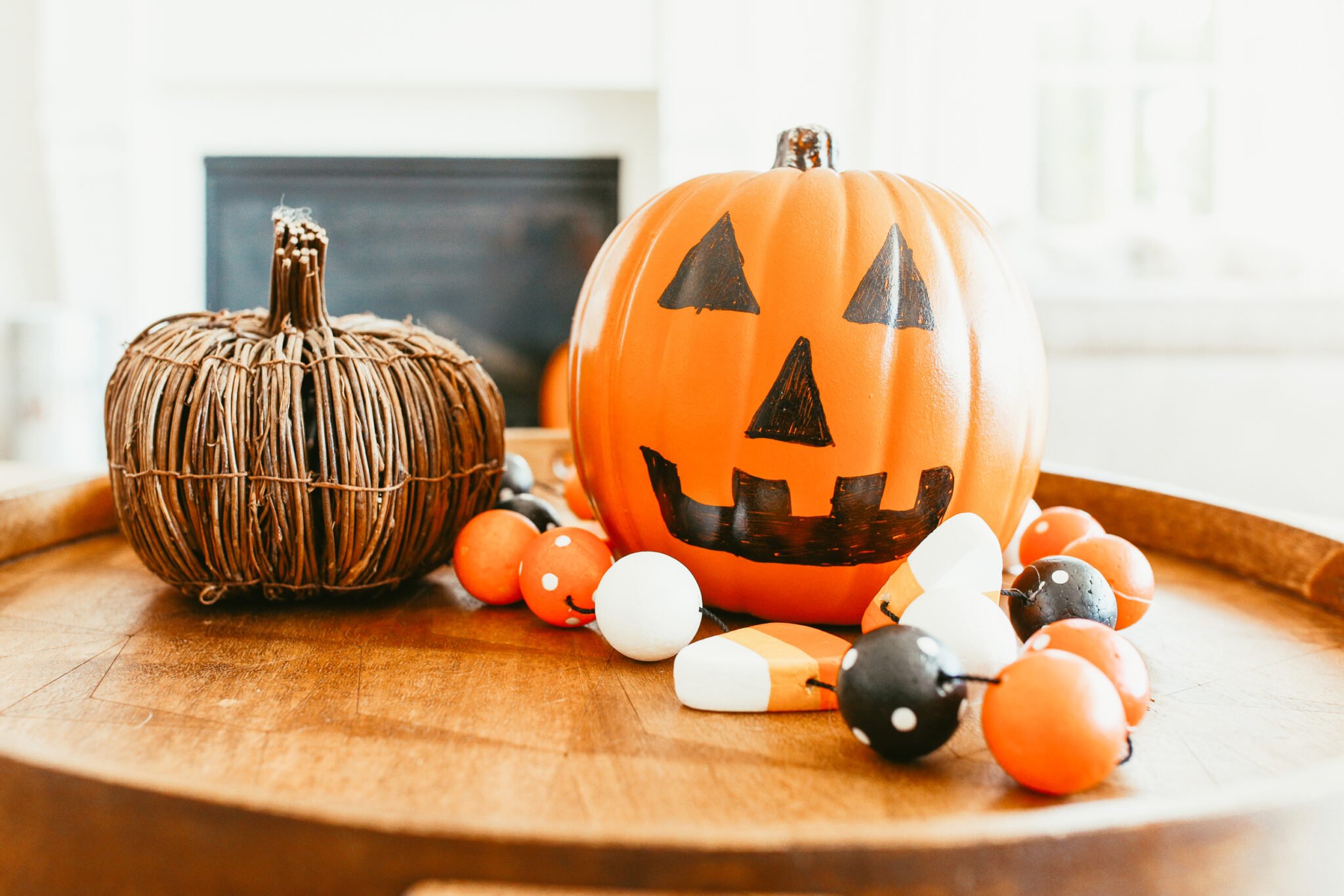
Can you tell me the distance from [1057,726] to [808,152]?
1.90 feet

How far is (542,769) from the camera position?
0.49 m

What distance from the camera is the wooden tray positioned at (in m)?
Answer: 0.36

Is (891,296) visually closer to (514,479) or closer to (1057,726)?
(1057,726)

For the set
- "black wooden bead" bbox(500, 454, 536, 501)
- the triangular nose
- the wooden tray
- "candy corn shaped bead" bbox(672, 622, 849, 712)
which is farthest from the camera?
"black wooden bead" bbox(500, 454, 536, 501)

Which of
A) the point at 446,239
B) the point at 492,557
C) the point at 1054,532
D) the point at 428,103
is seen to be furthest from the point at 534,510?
the point at 428,103

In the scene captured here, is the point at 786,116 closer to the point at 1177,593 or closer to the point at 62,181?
the point at 62,181

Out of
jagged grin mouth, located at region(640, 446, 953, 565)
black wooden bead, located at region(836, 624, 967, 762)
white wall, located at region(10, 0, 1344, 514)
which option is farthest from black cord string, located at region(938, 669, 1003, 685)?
white wall, located at region(10, 0, 1344, 514)

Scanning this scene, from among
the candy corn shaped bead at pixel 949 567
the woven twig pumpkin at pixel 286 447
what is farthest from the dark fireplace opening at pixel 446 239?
the candy corn shaped bead at pixel 949 567

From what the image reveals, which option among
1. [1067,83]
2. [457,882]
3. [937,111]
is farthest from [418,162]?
[457,882]

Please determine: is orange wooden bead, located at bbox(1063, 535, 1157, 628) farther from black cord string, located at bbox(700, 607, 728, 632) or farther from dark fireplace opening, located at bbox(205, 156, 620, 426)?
dark fireplace opening, located at bbox(205, 156, 620, 426)

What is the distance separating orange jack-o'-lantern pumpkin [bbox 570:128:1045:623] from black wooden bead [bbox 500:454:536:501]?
11.9 inches

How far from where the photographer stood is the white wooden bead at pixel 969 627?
565 millimetres

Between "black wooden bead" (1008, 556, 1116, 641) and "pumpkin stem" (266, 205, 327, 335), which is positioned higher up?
"pumpkin stem" (266, 205, 327, 335)

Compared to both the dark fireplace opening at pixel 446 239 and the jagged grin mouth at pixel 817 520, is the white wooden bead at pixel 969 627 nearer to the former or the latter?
the jagged grin mouth at pixel 817 520
